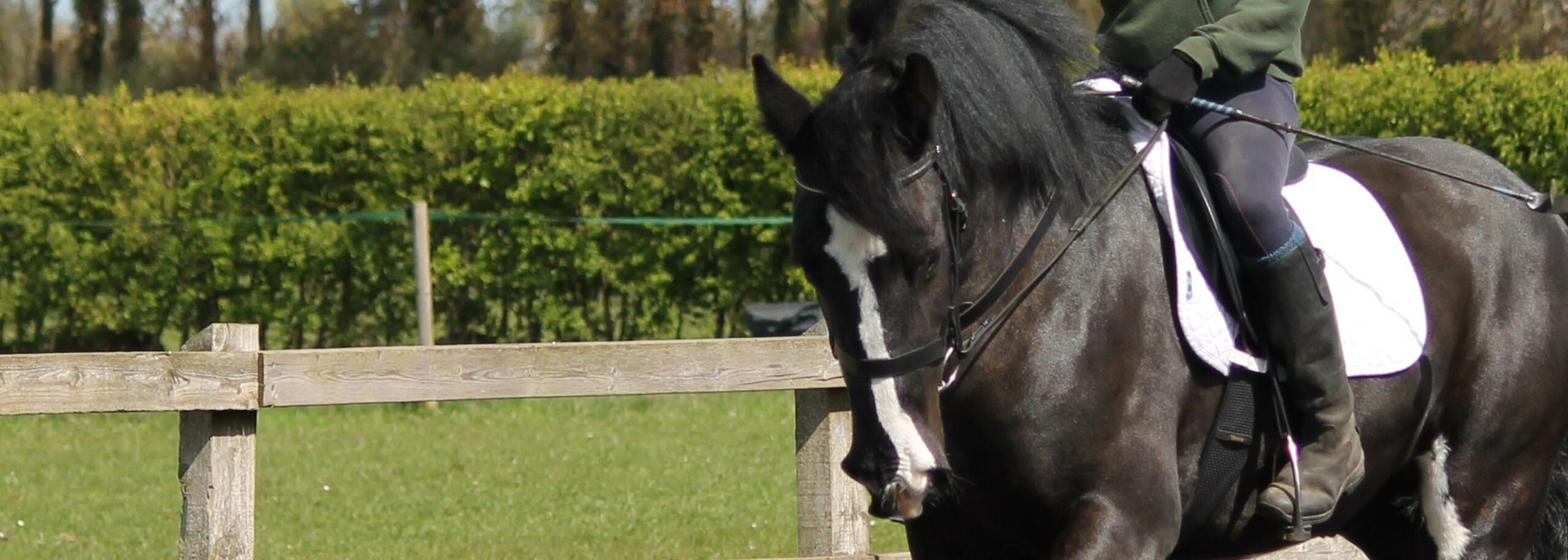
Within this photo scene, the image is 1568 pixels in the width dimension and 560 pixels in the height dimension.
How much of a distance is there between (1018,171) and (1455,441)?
5.09ft

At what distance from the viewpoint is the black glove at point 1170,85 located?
370 cm

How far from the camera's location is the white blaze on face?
3.05 m

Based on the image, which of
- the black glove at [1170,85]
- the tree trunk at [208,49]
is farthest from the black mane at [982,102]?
the tree trunk at [208,49]

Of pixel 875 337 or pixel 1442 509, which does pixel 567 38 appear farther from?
pixel 875 337

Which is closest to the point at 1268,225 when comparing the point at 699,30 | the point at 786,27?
the point at 786,27

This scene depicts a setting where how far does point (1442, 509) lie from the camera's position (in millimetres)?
4227

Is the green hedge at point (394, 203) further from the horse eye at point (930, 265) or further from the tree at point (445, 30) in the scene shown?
the tree at point (445, 30)

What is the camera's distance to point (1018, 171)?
3475 millimetres

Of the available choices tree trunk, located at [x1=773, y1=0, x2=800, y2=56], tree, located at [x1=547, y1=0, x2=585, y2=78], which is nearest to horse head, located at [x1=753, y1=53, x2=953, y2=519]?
tree trunk, located at [x1=773, y1=0, x2=800, y2=56]

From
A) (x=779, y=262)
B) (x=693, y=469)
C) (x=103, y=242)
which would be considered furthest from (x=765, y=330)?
(x=103, y=242)

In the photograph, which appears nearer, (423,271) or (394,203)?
(423,271)

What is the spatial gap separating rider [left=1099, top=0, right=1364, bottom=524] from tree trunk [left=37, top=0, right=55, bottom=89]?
25519 mm

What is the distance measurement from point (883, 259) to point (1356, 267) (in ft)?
4.77

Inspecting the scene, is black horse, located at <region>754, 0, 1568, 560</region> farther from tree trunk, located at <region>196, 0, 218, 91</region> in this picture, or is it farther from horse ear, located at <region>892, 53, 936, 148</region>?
Result: tree trunk, located at <region>196, 0, 218, 91</region>
